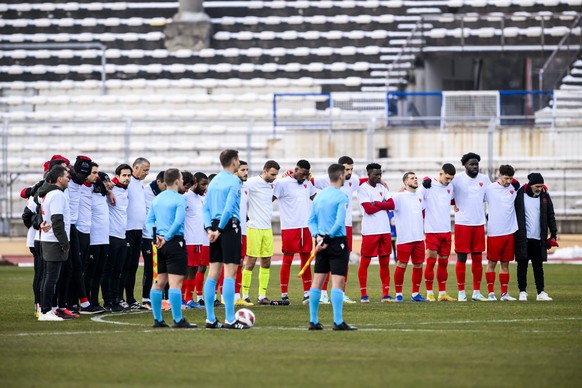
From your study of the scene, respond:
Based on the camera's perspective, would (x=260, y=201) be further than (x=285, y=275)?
Yes

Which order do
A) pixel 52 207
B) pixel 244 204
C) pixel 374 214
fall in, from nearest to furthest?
pixel 52 207
pixel 374 214
pixel 244 204

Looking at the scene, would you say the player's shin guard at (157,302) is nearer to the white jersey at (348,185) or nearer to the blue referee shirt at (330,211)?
the blue referee shirt at (330,211)

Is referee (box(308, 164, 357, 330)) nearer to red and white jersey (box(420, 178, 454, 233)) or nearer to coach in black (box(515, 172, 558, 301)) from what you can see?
red and white jersey (box(420, 178, 454, 233))

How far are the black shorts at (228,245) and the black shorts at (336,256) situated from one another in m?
0.95

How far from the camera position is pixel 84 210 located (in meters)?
15.8

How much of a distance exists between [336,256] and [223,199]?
4.71 ft

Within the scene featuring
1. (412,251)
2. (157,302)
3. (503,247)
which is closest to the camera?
(157,302)

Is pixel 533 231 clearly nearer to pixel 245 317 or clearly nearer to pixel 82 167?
pixel 245 317

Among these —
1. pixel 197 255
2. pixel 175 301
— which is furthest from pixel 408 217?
pixel 175 301

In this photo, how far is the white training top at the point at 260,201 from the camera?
57.2 feet

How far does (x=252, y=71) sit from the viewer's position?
125 feet

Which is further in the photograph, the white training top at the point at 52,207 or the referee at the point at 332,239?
the white training top at the point at 52,207

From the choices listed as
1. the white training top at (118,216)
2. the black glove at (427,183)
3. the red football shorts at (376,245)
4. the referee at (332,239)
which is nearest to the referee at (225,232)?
the referee at (332,239)

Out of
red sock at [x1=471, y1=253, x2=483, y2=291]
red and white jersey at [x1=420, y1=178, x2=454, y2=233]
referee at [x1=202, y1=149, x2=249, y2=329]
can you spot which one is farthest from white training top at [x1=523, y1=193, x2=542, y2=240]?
referee at [x1=202, y1=149, x2=249, y2=329]
